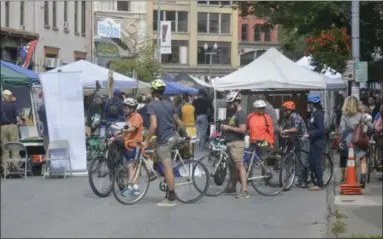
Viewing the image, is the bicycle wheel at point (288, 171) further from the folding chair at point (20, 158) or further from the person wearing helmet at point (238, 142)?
the folding chair at point (20, 158)

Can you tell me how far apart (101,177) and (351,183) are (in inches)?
166

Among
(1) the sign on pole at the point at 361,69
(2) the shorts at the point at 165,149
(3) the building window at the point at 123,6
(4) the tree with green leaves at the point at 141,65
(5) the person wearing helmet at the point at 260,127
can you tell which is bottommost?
(2) the shorts at the point at 165,149

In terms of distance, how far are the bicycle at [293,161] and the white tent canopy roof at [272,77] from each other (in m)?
4.33

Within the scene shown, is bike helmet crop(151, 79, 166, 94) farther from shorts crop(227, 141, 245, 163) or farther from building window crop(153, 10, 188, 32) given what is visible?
building window crop(153, 10, 188, 32)

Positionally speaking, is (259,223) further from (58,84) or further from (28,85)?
(28,85)

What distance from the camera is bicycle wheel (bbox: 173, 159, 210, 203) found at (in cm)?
1230

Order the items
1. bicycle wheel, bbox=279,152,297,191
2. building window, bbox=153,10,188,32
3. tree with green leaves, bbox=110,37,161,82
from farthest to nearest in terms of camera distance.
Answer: building window, bbox=153,10,188,32 < tree with green leaves, bbox=110,37,161,82 < bicycle wheel, bbox=279,152,297,191

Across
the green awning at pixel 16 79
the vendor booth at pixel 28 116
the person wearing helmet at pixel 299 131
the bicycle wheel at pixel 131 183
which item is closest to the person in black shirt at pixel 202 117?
the vendor booth at pixel 28 116

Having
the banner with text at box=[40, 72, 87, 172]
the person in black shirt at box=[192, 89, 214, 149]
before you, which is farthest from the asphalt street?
the person in black shirt at box=[192, 89, 214, 149]

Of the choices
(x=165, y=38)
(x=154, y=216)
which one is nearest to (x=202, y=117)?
(x=154, y=216)

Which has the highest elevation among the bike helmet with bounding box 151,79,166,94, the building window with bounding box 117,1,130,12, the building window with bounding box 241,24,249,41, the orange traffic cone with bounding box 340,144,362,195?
the building window with bounding box 117,1,130,12

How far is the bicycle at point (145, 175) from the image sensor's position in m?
12.2

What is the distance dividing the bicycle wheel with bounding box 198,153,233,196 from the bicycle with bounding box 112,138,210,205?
3.20 feet

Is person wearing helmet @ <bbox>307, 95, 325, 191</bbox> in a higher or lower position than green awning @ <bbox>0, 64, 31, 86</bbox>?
lower
